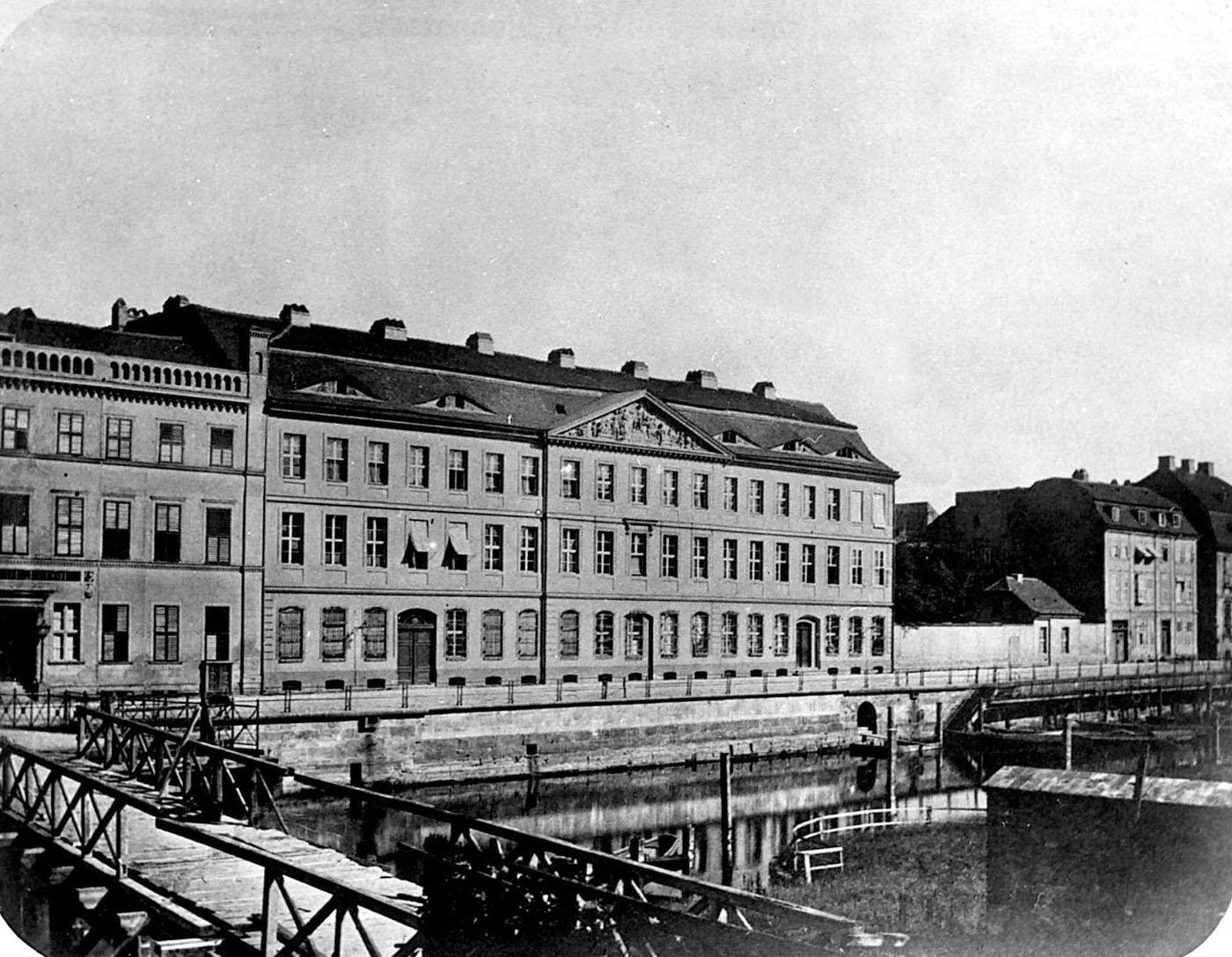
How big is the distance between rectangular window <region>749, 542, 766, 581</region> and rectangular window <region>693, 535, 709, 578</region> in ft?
6.58

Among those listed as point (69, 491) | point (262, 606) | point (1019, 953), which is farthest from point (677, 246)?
point (262, 606)

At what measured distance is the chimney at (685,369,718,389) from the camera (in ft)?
151

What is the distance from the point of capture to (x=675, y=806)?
3000 cm

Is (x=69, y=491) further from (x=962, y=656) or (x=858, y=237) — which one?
(x=962, y=656)

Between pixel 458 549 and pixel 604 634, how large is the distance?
577 centimetres

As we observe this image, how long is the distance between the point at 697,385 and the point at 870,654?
11.7 meters

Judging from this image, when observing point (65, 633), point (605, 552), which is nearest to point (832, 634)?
point (605, 552)

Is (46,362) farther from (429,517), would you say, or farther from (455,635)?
(455,635)

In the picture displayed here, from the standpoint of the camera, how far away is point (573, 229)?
1686 cm

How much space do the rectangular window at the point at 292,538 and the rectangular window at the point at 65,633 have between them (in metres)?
6.76

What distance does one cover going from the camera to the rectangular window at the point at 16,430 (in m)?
22.6

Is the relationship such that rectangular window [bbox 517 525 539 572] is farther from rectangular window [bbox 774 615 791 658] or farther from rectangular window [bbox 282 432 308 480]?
rectangular window [bbox 774 615 791 658]

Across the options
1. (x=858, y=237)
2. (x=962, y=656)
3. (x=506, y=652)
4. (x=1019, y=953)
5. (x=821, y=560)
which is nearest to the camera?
(x=1019, y=953)

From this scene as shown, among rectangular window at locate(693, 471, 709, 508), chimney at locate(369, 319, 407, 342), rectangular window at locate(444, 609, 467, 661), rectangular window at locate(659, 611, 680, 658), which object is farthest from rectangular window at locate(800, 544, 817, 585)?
chimney at locate(369, 319, 407, 342)
